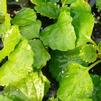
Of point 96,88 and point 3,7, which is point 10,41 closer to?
point 3,7

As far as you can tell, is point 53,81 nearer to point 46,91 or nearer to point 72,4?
point 46,91

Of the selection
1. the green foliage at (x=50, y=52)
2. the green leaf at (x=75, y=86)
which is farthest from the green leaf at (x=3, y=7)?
the green leaf at (x=75, y=86)

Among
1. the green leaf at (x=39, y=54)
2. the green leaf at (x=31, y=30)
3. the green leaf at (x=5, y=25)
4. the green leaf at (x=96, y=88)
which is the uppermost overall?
the green leaf at (x=5, y=25)

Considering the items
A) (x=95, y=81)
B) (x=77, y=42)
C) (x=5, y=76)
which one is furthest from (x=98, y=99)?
(x=5, y=76)

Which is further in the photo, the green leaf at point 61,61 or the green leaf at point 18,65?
the green leaf at point 61,61

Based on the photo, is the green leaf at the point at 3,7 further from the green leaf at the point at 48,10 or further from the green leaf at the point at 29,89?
the green leaf at the point at 29,89

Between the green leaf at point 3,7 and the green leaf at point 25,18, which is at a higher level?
the green leaf at point 3,7

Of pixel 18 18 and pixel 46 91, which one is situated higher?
pixel 18 18
